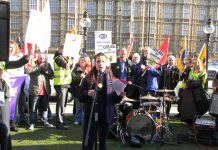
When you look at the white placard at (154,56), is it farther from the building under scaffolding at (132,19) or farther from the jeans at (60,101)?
the building under scaffolding at (132,19)

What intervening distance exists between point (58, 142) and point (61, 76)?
5.62 ft

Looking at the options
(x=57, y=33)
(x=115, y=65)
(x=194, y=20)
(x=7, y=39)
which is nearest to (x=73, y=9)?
(x=57, y=33)

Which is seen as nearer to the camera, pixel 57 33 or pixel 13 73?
pixel 13 73

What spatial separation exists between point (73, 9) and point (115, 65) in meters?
46.9

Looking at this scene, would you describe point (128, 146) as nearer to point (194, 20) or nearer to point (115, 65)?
point (115, 65)

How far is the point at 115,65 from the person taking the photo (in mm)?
8203

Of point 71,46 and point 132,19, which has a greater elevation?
point 132,19

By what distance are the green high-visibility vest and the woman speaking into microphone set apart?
289cm

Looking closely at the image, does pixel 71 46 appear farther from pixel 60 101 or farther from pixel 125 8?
pixel 125 8

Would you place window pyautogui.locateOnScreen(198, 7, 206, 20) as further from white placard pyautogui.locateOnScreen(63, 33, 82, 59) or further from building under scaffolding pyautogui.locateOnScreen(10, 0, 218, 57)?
white placard pyautogui.locateOnScreen(63, 33, 82, 59)

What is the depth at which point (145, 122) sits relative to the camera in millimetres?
6594

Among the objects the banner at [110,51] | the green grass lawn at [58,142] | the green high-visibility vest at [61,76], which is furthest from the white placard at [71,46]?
the green grass lawn at [58,142]

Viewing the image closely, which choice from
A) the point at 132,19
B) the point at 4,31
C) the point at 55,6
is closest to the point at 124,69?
the point at 4,31

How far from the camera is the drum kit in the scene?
6590 mm
